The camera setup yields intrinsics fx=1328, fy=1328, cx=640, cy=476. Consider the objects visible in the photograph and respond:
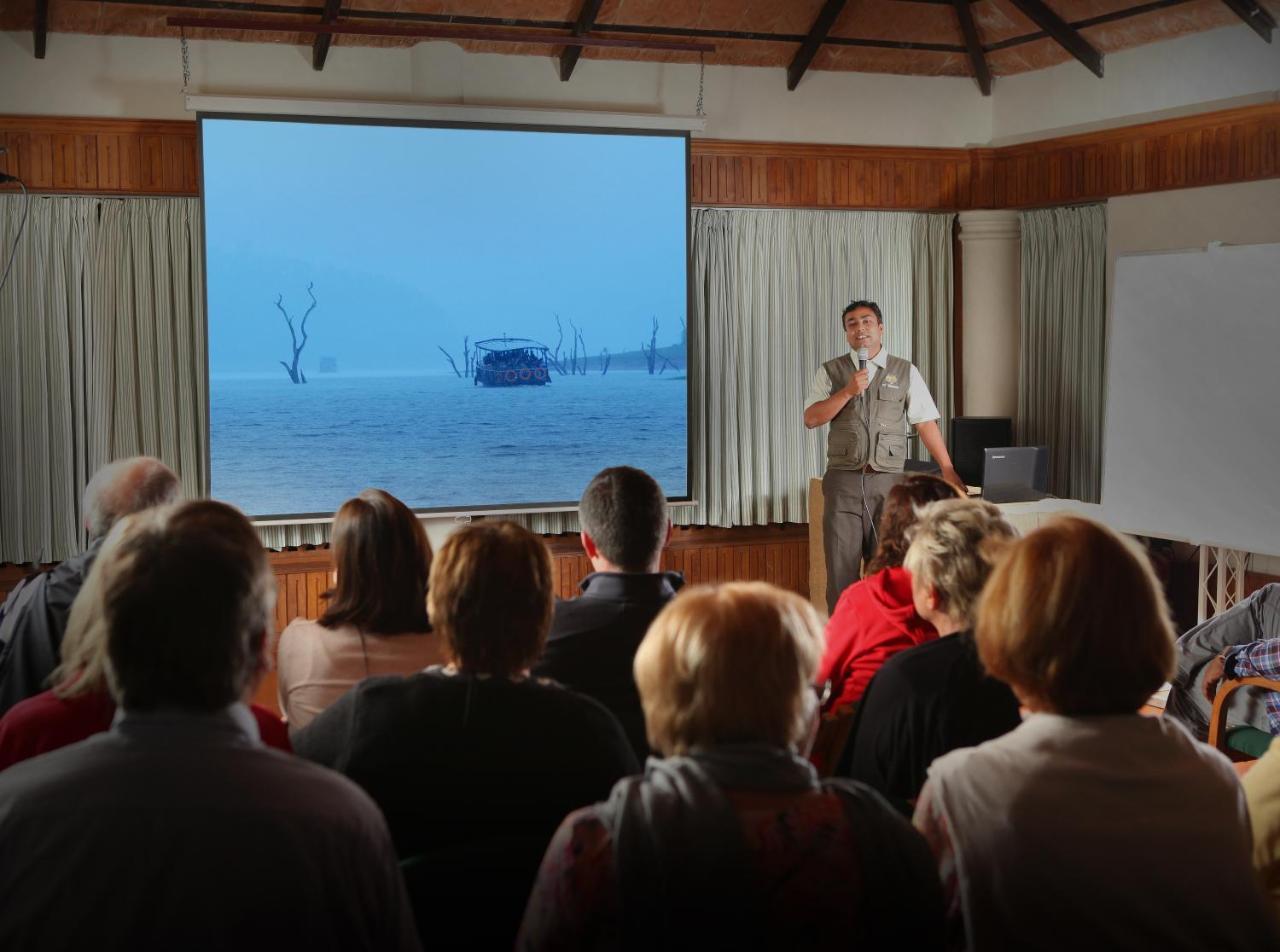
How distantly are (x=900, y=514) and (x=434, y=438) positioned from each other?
12.3 ft

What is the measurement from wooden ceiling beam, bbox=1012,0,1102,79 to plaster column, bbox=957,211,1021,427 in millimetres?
947

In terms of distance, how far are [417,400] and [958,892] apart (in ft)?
17.1

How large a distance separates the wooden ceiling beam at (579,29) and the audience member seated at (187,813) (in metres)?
5.46

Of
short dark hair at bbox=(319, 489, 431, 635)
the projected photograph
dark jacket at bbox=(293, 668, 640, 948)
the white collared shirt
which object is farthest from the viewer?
the white collared shirt

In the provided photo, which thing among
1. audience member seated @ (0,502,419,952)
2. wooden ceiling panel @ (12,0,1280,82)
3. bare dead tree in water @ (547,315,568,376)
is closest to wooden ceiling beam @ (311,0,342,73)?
wooden ceiling panel @ (12,0,1280,82)

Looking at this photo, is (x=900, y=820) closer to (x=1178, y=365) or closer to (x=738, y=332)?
(x=1178, y=365)

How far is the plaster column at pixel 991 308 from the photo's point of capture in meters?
7.43

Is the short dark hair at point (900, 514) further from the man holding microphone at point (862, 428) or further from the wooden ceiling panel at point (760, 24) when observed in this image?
the wooden ceiling panel at point (760, 24)

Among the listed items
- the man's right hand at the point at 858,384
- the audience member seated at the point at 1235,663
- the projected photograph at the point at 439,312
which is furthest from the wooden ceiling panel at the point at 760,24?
the audience member seated at the point at 1235,663

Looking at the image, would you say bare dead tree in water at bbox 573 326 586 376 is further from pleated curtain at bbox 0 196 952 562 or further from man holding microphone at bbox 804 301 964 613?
man holding microphone at bbox 804 301 964 613

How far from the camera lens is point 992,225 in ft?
24.3

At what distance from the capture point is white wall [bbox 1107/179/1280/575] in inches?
238

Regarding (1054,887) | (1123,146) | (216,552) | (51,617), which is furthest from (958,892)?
(1123,146)

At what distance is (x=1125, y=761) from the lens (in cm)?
164
